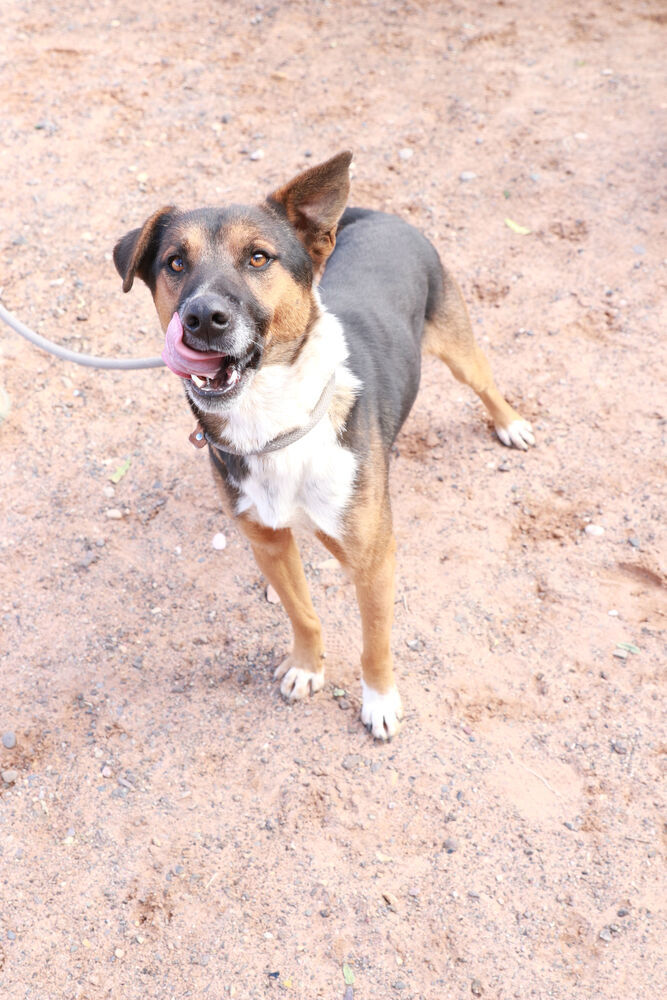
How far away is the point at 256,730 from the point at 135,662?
805mm

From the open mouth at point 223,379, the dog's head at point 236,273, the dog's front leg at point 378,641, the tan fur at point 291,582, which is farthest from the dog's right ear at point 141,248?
the dog's front leg at point 378,641

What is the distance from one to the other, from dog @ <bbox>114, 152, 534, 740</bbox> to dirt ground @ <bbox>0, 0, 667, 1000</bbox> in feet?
1.84

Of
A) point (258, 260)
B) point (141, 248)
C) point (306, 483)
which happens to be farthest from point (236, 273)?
point (306, 483)

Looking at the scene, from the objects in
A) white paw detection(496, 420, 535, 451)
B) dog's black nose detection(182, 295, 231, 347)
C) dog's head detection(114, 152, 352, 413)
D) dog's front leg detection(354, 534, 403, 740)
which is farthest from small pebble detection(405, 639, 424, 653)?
dog's black nose detection(182, 295, 231, 347)

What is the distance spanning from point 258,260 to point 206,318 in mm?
491

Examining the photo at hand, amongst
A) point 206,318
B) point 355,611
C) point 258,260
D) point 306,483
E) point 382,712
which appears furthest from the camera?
point 355,611

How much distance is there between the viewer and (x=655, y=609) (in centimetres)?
439

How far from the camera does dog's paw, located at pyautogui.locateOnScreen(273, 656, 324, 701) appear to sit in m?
4.17

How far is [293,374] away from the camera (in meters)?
3.11

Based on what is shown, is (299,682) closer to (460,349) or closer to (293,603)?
(293,603)

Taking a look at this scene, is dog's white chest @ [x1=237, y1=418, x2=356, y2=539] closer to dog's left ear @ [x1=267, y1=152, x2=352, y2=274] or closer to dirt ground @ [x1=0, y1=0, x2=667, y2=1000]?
dog's left ear @ [x1=267, y1=152, x2=352, y2=274]

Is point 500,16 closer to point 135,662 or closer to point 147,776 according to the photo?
point 135,662

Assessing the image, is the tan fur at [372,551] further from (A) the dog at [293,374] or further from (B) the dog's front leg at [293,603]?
(B) the dog's front leg at [293,603]

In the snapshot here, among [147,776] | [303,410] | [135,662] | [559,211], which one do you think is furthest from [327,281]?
[559,211]
